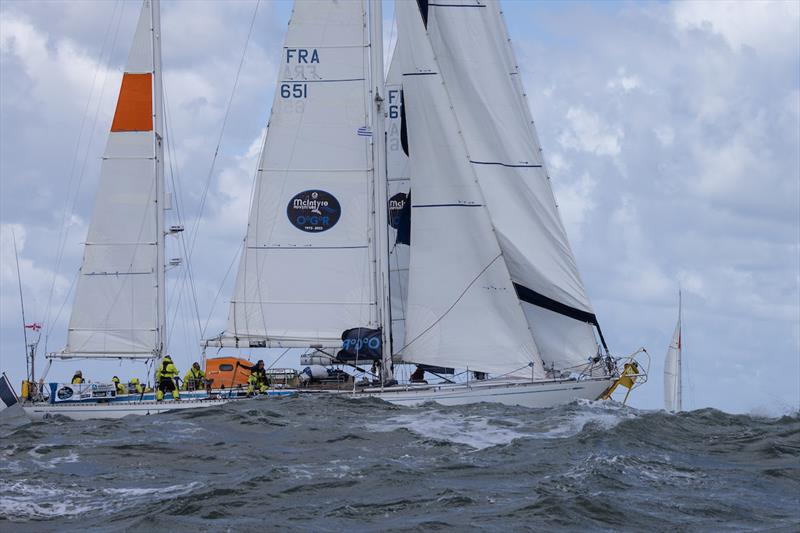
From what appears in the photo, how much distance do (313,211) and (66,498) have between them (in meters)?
17.6

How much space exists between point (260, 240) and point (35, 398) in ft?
25.0

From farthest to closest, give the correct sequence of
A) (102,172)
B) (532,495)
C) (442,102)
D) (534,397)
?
(102,172), (442,102), (534,397), (532,495)

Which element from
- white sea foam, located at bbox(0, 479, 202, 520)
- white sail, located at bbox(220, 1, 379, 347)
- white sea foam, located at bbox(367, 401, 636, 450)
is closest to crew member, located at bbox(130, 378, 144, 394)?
white sail, located at bbox(220, 1, 379, 347)

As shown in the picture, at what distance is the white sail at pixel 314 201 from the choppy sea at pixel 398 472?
5042mm

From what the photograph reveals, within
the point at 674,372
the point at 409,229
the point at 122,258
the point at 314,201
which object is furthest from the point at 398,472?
the point at 674,372

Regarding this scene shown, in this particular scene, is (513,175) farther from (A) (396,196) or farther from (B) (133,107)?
(B) (133,107)

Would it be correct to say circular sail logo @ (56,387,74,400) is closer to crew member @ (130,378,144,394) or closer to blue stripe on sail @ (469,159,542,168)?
crew member @ (130,378,144,394)

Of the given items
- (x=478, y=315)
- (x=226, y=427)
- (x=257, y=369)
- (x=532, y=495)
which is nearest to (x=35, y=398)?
(x=257, y=369)

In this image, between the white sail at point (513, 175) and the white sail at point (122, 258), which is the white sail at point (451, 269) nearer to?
the white sail at point (513, 175)

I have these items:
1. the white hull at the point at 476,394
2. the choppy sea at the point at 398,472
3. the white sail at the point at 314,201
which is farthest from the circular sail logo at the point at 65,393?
the white hull at the point at 476,394

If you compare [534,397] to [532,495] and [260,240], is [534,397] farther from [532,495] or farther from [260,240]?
[532,495]

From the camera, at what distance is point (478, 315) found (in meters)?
35.0

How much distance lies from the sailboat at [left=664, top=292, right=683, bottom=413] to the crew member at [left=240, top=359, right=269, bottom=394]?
2576 centimetres

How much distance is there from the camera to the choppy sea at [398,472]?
1841 centimetres
